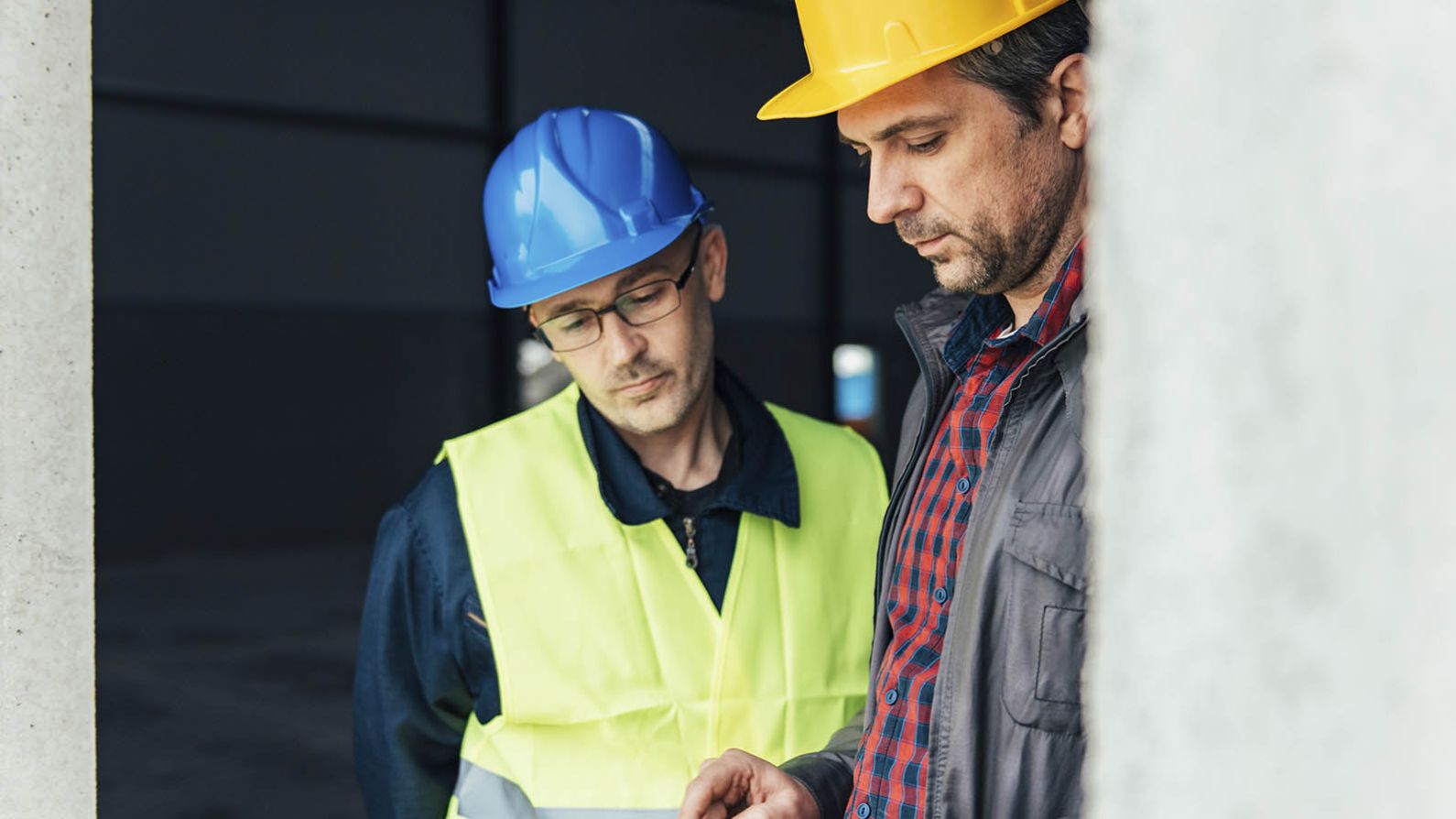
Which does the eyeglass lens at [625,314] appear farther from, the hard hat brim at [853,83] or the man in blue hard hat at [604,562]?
the hard hat brim at [853,83]

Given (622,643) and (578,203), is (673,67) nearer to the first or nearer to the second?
(578,203)

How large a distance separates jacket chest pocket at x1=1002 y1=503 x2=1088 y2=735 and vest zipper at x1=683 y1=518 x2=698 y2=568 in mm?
930

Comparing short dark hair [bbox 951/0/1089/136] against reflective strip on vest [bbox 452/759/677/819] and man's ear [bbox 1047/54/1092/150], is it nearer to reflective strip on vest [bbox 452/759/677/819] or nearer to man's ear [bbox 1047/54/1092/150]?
man's ear [bbox 1047/54/1092/150]

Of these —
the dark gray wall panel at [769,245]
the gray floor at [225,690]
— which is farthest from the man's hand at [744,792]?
the dark gray wall panel at [769,245]

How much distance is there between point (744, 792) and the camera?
5.63 ft

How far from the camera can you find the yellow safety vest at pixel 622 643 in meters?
2.09

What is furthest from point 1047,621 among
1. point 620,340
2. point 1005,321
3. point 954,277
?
point 620,340

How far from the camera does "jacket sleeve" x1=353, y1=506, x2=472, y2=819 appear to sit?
2.18 m

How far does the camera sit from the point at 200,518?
12.8m

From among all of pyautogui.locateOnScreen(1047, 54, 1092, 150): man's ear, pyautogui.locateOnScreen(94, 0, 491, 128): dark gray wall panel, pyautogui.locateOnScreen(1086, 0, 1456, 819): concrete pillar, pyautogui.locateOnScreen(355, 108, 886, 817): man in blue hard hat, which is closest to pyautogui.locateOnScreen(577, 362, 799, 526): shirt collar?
pyautogui.locateOnScreen(355, 108, 886, 817): man in blue hard hat

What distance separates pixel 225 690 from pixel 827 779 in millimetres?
6527

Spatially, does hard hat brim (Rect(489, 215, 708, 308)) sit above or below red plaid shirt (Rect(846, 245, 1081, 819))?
above

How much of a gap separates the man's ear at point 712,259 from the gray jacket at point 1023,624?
3.59 feet

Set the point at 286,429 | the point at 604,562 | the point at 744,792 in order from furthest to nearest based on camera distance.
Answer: the point at 286,429, the point at 604,562, the point at 744,792
